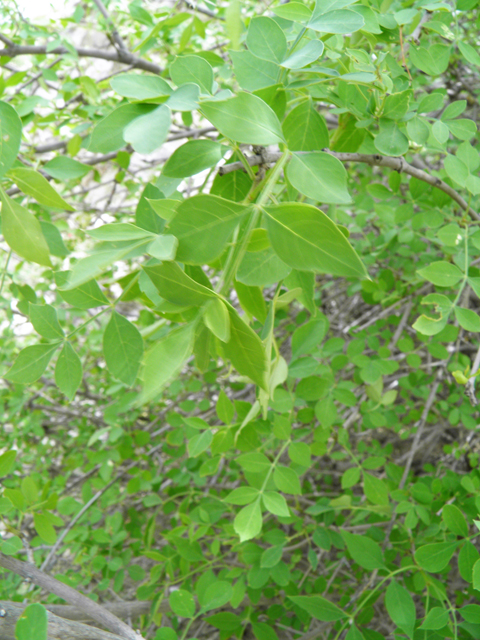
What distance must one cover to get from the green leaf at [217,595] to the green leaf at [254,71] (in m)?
0.63

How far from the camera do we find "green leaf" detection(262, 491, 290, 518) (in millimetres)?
635

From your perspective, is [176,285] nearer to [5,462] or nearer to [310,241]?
[310,241]

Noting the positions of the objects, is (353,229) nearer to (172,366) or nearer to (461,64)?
(461,64)

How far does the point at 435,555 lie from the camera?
0.68m

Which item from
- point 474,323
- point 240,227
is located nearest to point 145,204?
point 240,227

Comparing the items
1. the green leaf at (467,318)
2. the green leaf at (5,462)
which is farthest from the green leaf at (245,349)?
the green leaf at (5,462)

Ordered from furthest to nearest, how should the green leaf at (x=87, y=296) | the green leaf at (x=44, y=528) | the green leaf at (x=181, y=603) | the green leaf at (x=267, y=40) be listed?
the green leaf at (x=44, y=528) → the green leaf at (x=181, y=603) → the green leaf at (x=87, y=296) → the green leaf at (x=267, y=40)

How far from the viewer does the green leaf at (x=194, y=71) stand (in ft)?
1.40

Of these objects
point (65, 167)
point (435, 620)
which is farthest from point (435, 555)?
point (65, 167)

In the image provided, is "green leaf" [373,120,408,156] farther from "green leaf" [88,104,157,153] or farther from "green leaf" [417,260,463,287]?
"green leaf" [88,104,157,153]

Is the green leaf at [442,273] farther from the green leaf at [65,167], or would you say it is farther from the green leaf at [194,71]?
the green leaf at [65,167]

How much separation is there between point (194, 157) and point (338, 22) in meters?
0.17

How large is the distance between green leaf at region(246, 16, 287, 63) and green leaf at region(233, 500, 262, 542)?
52 cm

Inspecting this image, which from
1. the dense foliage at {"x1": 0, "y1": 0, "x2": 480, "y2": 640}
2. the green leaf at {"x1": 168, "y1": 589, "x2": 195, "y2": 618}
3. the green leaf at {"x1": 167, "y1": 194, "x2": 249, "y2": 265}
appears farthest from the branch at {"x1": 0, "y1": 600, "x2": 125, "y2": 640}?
the green leaf at {"x1": 167, "y1": 194, "x2": 249, "y2": 265}
